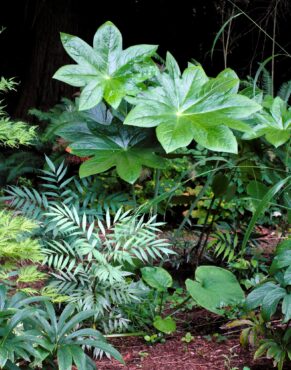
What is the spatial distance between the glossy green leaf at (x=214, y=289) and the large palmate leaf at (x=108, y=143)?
634 mm

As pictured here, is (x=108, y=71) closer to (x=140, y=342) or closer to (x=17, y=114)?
(x=140, y=342)

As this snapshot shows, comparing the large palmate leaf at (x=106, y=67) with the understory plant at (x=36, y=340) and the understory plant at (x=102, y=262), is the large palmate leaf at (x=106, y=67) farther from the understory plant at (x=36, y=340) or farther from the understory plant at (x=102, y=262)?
the understory plant at (x=36, y=340)

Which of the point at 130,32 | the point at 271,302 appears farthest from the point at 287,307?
the point at 130,32

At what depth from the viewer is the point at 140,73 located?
274cm

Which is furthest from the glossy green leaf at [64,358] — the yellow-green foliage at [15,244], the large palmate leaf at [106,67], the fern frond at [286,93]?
the fern frond at [286,93]

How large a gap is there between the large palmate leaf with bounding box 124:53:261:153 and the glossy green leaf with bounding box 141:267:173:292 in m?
0.79

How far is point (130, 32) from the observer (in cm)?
705

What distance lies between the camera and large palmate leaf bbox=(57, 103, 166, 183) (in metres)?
2.69

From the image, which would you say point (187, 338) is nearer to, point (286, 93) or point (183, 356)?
point (183, 356)

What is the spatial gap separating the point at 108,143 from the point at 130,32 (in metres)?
4.58

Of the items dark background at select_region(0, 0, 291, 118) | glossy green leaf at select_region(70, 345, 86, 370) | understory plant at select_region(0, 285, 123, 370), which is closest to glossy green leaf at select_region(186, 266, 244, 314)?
understory plant at select_region(0, 285, 123, 370)

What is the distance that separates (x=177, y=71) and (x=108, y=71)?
1.25 ft

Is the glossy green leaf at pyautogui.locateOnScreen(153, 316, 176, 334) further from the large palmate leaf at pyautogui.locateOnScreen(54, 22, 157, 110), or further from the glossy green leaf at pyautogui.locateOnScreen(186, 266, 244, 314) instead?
the large palmate leaf at pyautogui.locateOnScreen(54, 22, 157, 110)

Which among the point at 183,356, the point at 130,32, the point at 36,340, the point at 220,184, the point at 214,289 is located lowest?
the point at 183,356
